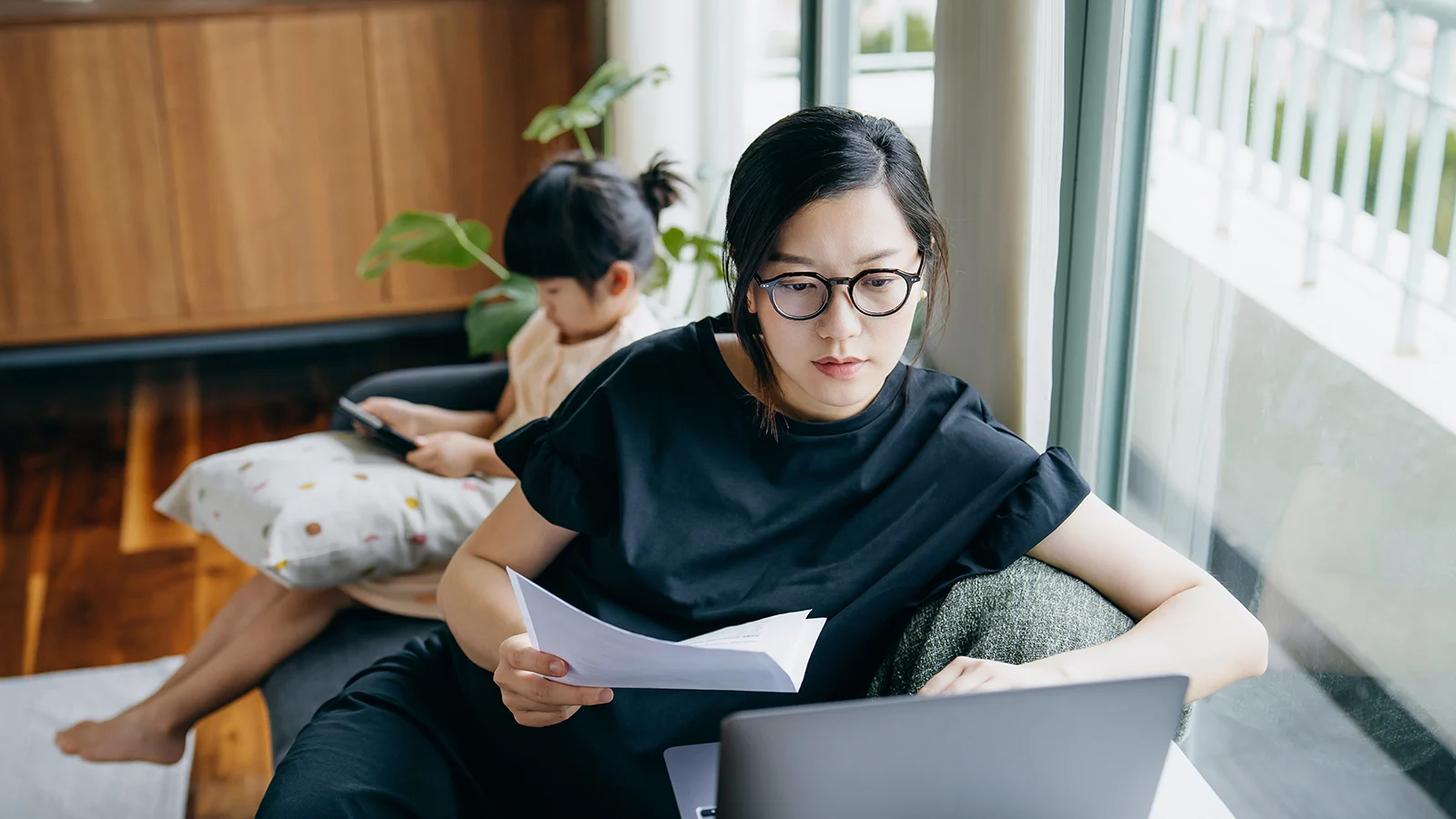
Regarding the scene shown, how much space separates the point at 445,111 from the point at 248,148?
0.53 meters

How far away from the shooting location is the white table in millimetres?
992

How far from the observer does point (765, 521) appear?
1.23 meters

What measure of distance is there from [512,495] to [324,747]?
0.30 metres

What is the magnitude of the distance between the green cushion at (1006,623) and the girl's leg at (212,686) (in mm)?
947

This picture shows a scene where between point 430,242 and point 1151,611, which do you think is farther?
point 430,242

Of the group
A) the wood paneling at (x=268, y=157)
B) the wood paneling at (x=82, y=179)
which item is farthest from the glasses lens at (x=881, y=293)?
the wood paneling at (x=82, y=179)

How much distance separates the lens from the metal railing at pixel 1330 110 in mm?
1057

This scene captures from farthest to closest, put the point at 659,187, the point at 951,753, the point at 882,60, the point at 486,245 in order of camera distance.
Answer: the point at 486,245 < the point at 882,60 < the point at 659,187 < the point at 951,753

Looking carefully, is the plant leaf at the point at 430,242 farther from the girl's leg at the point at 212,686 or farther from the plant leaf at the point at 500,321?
the girl's leg at the point at 212,686

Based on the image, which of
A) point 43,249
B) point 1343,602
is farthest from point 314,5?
point 1343,602

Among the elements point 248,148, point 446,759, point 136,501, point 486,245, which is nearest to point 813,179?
point 446,759

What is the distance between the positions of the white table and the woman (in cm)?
9

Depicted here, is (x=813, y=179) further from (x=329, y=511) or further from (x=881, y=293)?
(x=329, y=511)

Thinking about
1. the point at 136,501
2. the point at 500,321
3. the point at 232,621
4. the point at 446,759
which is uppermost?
the point at 500,321
